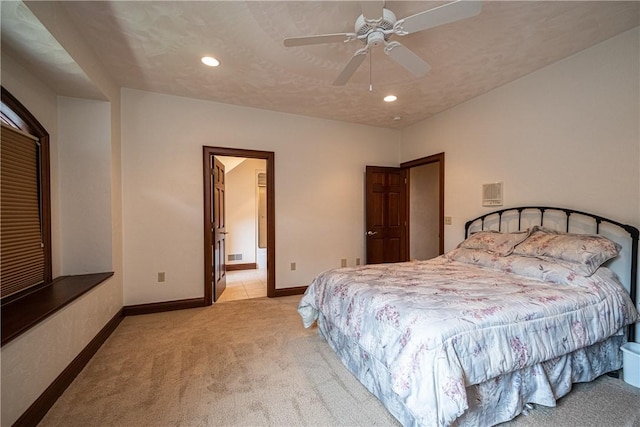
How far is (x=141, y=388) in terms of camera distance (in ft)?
6.22

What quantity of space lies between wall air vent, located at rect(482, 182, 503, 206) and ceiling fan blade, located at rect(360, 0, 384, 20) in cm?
246

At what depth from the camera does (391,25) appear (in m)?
1.76

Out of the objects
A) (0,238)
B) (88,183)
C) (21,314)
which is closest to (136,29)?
(88,183)

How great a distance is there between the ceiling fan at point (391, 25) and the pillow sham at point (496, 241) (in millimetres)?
1838

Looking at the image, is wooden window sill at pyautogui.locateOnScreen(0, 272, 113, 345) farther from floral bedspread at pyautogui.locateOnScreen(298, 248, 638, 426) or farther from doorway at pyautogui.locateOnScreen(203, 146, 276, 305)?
floral bedspread at pyautogui.locateOnScreen(298, 248, 638, 426)

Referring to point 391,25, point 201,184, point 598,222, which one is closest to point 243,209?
point 201,184

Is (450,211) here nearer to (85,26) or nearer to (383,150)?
(383,150)

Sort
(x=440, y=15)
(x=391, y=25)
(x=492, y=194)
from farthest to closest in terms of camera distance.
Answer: (x=492, y=194), (x=391, y=25), (x=440, y=15)

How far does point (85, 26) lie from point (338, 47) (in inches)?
77.9

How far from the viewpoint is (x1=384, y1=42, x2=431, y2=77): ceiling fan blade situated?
6.06 feet

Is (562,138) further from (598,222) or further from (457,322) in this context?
(457,322)

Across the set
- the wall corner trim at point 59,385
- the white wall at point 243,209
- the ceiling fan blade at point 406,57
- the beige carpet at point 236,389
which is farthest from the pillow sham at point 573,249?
the white wall at point 243,209

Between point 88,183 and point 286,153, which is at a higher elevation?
point 286,153

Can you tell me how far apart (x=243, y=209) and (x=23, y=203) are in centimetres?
→ 395
